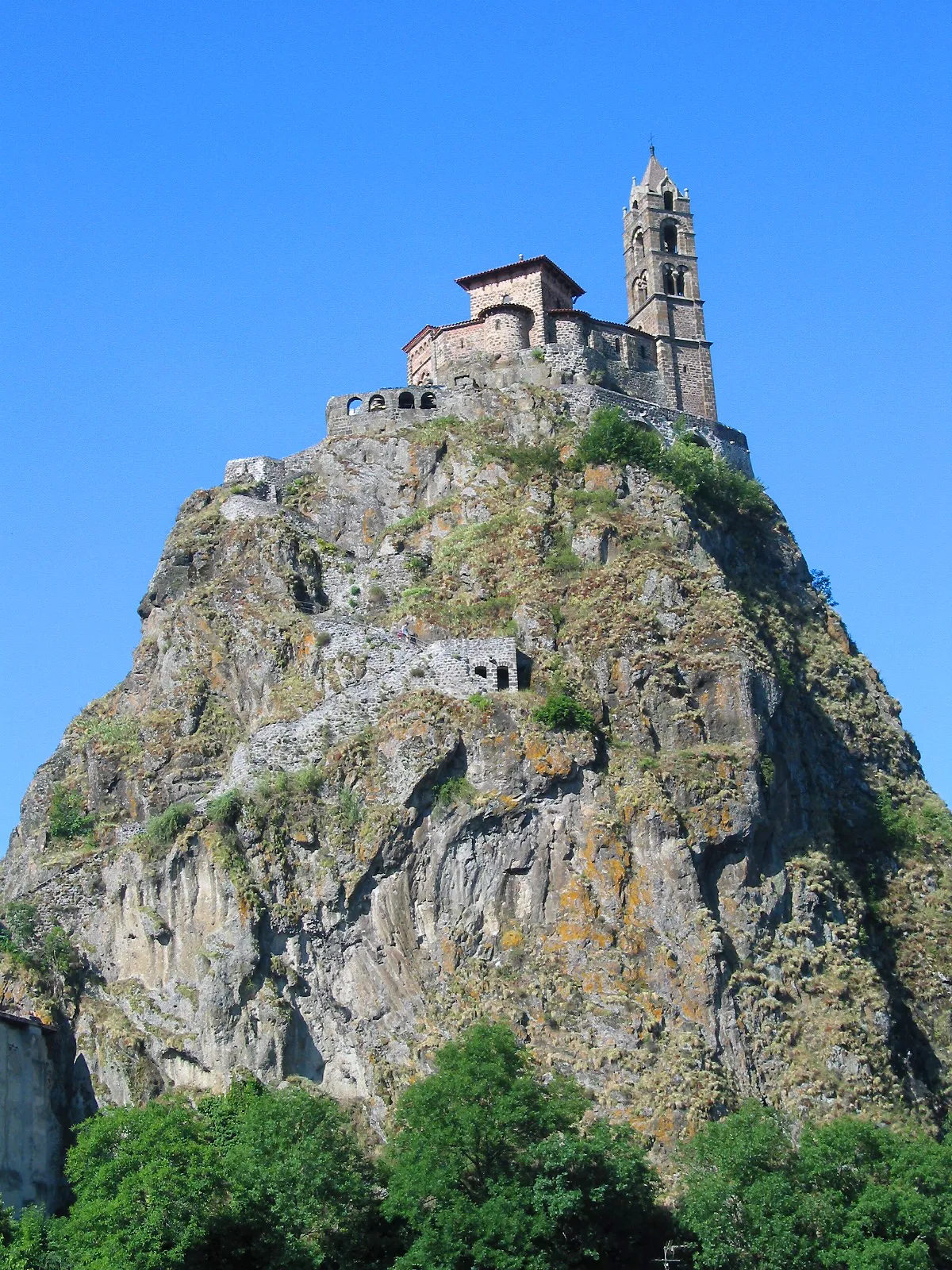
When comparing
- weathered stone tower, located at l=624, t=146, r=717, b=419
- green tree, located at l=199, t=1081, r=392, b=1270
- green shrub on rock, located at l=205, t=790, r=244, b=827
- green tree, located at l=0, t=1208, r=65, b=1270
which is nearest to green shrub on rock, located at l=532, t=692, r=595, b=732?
green shrub on rock, located at l=205, t=790, r=244, b=827

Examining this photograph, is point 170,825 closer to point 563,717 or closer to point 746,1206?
point 563,717

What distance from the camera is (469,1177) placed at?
173ft

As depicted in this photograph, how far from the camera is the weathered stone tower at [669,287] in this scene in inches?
3344

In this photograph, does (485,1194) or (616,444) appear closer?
(485,1194)

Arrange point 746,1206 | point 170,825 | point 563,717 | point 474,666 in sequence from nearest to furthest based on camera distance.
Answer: point 746,1206 → point 563,717 → point 170,825 → point 474,666

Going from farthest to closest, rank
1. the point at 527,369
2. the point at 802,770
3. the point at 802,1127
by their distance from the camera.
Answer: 1. the point at 527,369
2. the point at 802,770
3. the point at 802,1127

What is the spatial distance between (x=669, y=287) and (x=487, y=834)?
37.1 m

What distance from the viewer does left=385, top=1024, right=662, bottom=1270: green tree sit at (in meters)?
50.8

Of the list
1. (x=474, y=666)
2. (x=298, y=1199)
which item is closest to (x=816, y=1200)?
(x=298, y=1199)

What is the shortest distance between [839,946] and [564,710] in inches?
472

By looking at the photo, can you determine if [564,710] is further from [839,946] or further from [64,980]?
[64,980]

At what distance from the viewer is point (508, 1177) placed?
52.2 m

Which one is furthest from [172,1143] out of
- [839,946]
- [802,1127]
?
[839,946]

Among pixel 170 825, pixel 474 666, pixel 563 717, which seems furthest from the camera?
pixel 474 666
